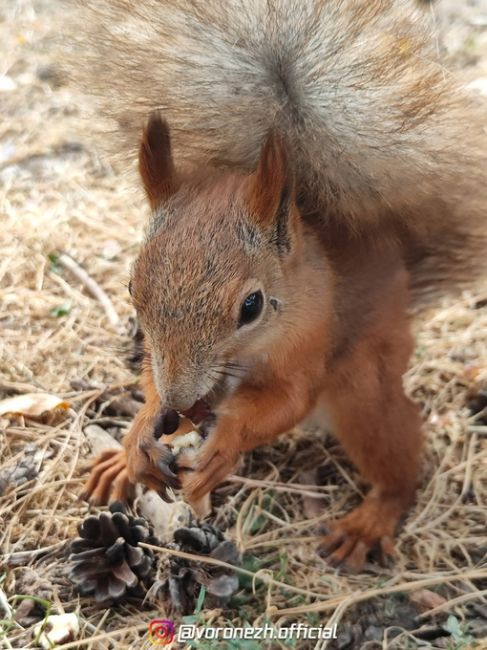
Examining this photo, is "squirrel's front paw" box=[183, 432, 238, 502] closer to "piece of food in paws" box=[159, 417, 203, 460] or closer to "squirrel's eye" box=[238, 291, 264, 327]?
"piece of food in paws" box=[159, 417, 203, 460]

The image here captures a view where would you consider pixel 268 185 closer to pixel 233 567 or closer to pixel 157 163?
pixel 157 163

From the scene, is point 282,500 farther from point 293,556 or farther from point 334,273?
point 334,273

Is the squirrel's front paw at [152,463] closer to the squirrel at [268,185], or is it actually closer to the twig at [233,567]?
the squirrel at [268,185]

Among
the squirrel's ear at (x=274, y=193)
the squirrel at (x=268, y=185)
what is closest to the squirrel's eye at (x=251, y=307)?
the squirrel at (x=268, y=185)

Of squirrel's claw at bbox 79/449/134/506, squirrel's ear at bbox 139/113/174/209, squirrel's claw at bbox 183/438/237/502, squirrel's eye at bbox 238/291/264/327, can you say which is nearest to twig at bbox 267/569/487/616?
squirrel's claw at bbox 183/438/237/502

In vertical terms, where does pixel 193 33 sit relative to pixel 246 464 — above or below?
above

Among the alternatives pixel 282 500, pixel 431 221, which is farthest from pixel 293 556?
pixel 431 221
